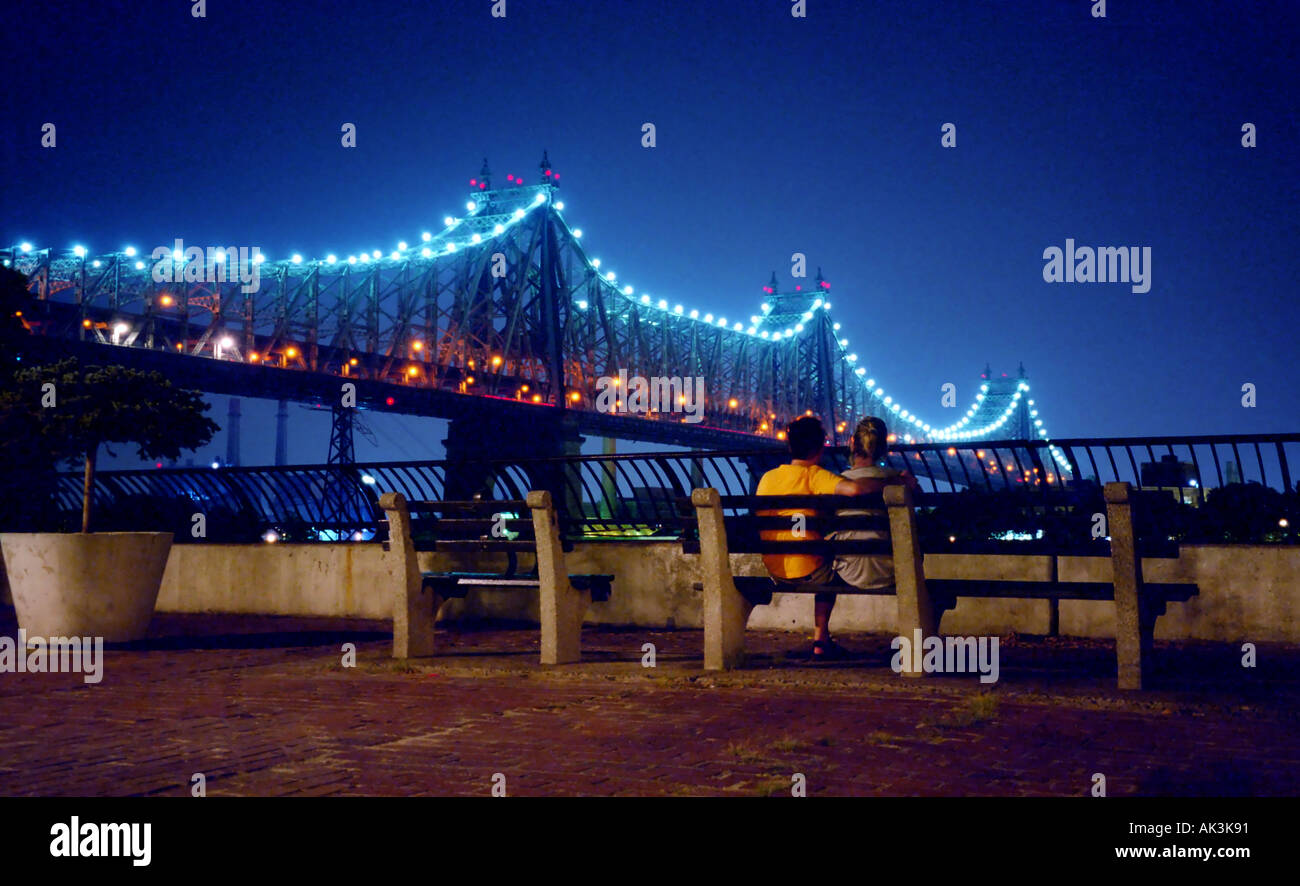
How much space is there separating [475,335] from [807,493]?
53.4m

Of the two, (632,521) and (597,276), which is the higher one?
(597,276)

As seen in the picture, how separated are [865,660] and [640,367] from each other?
62098 mm

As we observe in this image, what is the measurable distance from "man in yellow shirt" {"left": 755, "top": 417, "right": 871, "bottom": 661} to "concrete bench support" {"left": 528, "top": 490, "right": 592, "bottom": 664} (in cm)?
110

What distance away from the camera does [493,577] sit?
6875mm

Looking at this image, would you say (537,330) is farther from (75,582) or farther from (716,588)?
(716,588)

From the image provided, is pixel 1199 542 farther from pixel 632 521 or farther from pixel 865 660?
pixel 632 521

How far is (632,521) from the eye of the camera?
7949mm

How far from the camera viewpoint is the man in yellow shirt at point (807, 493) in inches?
234

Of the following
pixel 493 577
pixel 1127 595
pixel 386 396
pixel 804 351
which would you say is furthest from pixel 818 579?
pixel 804 351

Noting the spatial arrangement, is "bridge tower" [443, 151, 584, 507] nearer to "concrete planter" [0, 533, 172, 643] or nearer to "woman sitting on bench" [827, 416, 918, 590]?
"concrete planter" [0, 533, 172, 643]

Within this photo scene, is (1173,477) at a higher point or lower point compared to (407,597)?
higher

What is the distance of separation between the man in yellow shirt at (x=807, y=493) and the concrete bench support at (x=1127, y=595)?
1.25 meters
